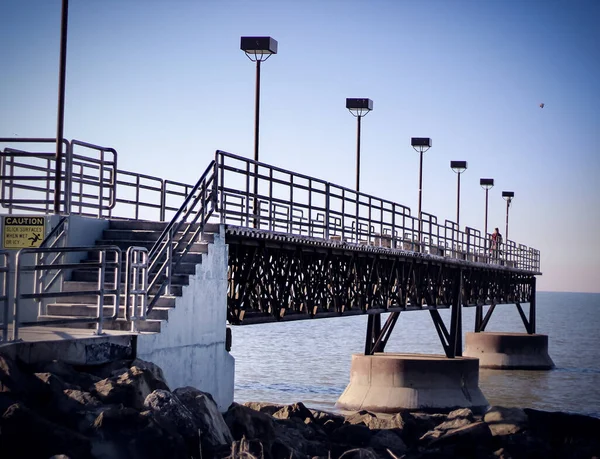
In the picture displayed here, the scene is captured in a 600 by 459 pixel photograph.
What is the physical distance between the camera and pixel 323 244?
23141 millimetres

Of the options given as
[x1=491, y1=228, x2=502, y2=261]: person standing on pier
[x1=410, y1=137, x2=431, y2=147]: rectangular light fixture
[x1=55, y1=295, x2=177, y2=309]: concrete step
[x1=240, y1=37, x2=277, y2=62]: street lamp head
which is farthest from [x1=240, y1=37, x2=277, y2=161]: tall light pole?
[x1=491, y1=228, x2=502, y2=261]: person standing on pier

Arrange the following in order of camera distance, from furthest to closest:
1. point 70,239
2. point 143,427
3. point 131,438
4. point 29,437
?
point 70,239 < point 143,427 < point 131,438 < point 29,437

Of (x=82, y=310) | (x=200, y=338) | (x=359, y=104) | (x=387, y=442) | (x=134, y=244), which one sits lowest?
(x=387, y=442)

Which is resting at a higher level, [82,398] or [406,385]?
[82,398]

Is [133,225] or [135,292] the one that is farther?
[133,225]

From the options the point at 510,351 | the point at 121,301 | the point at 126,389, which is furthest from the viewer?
the point at 510,351

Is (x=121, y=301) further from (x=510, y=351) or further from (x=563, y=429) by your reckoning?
(x=510, y=351)

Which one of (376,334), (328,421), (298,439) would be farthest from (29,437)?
(376,334)

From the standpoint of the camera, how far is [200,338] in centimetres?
1605

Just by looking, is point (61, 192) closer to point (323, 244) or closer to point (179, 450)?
point (323, 244)

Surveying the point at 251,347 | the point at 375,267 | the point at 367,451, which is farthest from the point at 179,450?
the point at 251,347

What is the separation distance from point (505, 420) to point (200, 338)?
7764 millimetres

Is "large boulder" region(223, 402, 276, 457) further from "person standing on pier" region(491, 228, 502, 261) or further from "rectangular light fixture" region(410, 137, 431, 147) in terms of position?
"person standing on pier" region(491, 228, 502, 261)

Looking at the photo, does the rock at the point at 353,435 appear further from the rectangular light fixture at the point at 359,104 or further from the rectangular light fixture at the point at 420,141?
the rectangular light fixture at the point at 420,141
